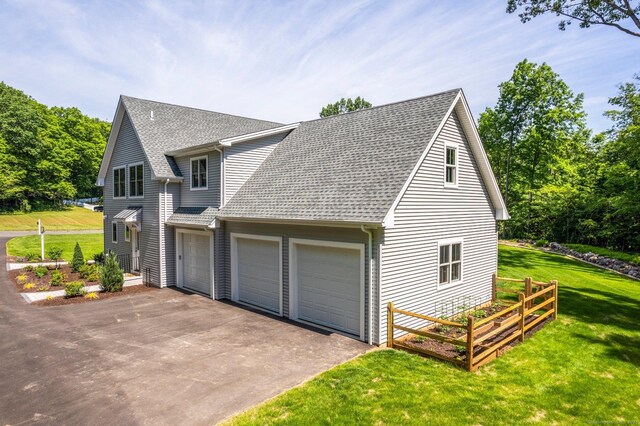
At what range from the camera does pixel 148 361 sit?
334 inches

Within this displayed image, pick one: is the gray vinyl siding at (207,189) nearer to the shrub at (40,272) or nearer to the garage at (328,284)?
the garage at (328,284)

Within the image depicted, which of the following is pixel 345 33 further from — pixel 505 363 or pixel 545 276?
pixel 545 276

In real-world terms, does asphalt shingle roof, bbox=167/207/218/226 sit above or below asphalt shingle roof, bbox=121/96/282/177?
below

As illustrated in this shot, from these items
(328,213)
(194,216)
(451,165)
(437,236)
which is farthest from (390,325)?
(194,216)

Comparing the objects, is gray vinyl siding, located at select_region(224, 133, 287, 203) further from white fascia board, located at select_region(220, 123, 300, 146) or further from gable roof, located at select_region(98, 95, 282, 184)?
gable roof, located at select_region(98, 95, 282, 184)

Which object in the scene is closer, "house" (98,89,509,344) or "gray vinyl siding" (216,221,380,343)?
"gray vinyl siding" (216,221,380,343)


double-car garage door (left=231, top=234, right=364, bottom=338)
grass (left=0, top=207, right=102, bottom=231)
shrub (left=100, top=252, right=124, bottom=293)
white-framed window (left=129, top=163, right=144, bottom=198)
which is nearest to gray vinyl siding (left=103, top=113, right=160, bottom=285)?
white-framed window (left=129, top=163, right=144, bottom=198)

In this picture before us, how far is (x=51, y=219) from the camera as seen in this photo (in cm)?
4841

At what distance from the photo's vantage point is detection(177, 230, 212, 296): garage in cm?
1495

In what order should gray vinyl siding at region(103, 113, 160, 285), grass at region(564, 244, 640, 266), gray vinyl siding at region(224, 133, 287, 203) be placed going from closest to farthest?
1. gray vinyl siding at region(224, 133, 287, 203)
2. gray vinyl siding at region(103, 113, 160, 285)
3. grass at region(564, 244, 640, 266)

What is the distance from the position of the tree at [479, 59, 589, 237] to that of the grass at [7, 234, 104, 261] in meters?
37.6

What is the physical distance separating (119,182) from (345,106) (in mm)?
34495

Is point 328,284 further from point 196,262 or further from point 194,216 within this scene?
point 196,262

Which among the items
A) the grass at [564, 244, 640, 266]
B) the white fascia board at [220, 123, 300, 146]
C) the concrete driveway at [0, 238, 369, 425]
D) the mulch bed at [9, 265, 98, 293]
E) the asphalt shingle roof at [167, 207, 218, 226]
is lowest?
the grass at [564, 244, 640, 266]
